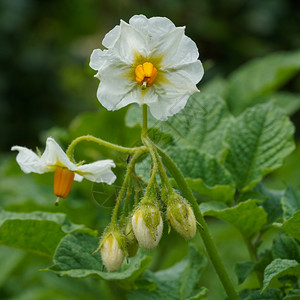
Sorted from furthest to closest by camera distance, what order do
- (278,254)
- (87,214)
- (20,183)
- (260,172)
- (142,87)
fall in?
(20,183) → (87,214) → (260,172) → (278,254) → (142,87)

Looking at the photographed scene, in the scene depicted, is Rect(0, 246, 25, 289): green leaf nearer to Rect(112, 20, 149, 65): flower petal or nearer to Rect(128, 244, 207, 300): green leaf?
Rect(128, 244, 207, 300): green leaf

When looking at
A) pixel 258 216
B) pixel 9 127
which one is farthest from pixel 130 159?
pixel 9 127

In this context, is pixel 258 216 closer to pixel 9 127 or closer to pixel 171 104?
pixel 171 104

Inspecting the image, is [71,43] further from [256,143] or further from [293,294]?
[293,294]

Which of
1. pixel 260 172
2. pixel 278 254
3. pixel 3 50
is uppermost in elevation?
pixel 3 50

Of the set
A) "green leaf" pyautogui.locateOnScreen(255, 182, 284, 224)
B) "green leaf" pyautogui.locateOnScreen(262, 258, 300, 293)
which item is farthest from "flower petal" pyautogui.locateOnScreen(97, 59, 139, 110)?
"green leaf" pyautogui.locateOnScreen(255, 182, 284, 224)

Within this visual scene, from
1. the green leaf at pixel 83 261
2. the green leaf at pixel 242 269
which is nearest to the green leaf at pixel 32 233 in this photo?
the green leaf at pixel 83 261

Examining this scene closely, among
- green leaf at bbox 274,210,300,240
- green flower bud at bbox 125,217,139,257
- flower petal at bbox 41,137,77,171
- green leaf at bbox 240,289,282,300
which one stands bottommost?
green leaf at bbox 240,289,282,300
